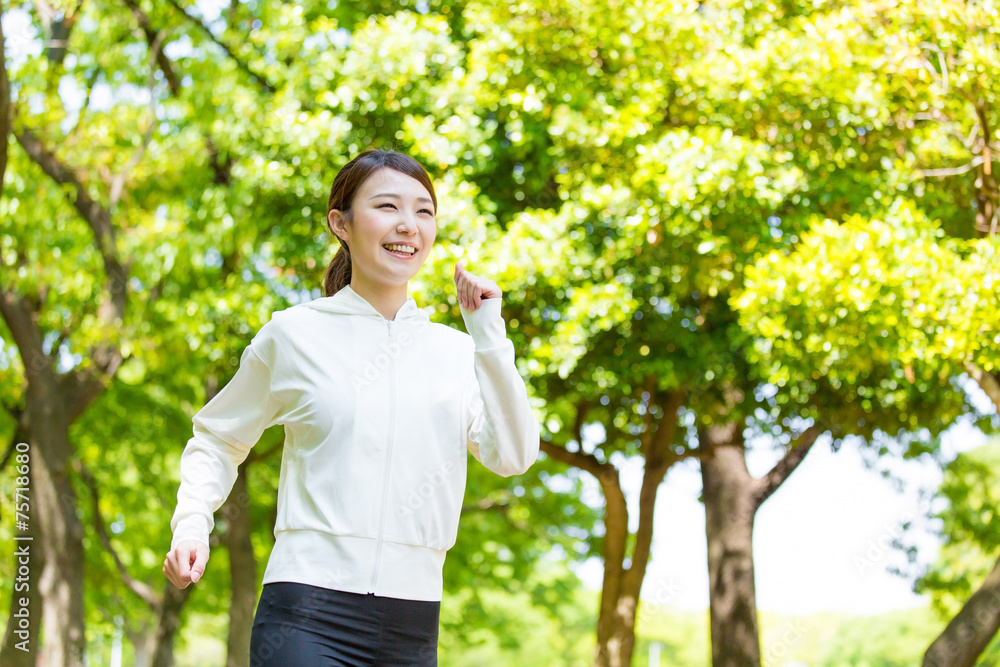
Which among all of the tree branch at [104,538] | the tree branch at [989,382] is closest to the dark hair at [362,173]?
the tree branch at [989,382]

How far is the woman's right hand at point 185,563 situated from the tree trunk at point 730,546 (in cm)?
907

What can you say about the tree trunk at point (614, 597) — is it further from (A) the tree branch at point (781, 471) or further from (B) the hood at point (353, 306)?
(B) the hood at point (353, 306)

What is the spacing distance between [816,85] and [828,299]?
192 centimetres

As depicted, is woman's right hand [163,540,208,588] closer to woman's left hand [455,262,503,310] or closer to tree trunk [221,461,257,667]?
woman's left hand [455,262,503,310]

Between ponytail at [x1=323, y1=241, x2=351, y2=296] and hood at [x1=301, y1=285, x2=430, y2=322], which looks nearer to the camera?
hood at [x1=301, y1=285, x2=430, y2=322]

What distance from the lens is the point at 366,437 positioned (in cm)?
210

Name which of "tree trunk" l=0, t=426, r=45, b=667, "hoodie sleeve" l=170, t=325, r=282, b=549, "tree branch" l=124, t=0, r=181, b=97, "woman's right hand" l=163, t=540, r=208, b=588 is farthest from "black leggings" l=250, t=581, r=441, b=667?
"tree branch" l=124, t=0, r=181, b=97

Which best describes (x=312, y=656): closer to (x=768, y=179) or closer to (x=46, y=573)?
(x=768, y=179)

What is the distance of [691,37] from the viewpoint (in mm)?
8711

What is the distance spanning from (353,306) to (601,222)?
6336mm

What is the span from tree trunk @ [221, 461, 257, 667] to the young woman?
10194mm

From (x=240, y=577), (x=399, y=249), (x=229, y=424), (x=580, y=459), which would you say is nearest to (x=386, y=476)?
(x=229, y=424)

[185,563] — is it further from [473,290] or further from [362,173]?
[362,173]

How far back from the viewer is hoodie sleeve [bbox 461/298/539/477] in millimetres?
2199
